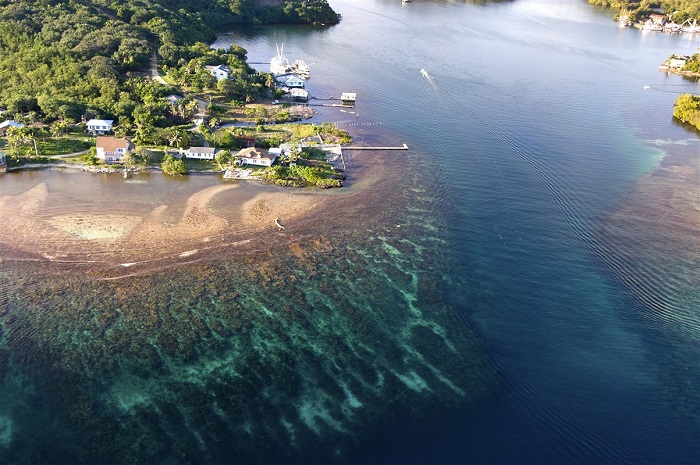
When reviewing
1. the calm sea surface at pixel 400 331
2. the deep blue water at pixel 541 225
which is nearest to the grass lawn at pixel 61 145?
the calm sea surface at pixel 400 331

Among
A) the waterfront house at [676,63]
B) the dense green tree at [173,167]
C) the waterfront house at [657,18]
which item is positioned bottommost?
the dense green tree at [173,167]

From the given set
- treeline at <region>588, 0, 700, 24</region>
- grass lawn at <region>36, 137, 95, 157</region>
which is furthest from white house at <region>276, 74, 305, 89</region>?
treeline at <region>588, 0, 700, 24</region>

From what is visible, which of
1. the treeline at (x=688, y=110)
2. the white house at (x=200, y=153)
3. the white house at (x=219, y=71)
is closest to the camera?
the white house at (x=200, y=153)

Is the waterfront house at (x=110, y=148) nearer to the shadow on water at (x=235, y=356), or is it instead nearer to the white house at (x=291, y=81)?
the shadow on water at (x=235, y=356)

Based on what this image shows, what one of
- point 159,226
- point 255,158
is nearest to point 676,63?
point 255,158

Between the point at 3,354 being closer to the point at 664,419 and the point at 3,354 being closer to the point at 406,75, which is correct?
the point at 664,419

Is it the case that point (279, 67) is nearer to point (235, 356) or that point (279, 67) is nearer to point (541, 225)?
point (541, 225)
